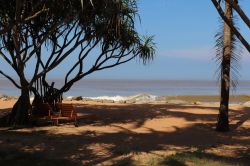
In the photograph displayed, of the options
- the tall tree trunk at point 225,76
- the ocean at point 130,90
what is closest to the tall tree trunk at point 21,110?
the tall tree trunk at point 225,76

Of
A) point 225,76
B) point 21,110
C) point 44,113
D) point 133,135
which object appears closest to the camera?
point 133,135

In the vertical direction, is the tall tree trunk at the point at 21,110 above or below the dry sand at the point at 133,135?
above

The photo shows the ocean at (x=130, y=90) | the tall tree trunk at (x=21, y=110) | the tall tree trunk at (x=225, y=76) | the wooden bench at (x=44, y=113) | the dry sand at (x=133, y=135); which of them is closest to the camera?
the dry sand at (x=133, y=135)

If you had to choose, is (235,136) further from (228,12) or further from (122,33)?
(122,33)

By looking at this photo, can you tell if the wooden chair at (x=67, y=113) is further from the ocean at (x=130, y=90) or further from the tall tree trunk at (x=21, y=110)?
the ocean at (x=130, y=90)

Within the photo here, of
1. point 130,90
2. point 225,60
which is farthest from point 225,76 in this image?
point 130,90

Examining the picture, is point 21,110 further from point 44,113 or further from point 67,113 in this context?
point 67,113

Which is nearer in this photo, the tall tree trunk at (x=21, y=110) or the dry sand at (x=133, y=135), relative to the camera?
the dry sand at (x=133, y=135)

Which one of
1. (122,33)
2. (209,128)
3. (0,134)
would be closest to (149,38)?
(122,33)

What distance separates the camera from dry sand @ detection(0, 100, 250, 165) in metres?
10.9

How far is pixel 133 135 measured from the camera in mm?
13422

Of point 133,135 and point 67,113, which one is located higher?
point 67,113

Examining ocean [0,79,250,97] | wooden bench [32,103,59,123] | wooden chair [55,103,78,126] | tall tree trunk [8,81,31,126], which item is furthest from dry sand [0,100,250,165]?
ocean [0,79,250,97]

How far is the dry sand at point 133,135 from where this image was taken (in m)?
10.9
